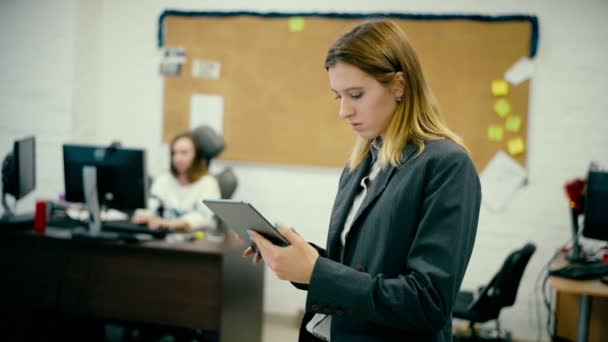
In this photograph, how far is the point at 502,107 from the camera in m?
3.63

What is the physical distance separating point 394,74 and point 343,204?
313 millimetres

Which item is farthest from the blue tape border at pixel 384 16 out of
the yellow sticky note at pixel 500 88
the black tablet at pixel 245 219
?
the black tablet at pixel 245 219

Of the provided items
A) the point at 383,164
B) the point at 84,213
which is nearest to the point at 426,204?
the point at 383,164

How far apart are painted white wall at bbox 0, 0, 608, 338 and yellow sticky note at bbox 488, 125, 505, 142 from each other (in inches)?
7.9

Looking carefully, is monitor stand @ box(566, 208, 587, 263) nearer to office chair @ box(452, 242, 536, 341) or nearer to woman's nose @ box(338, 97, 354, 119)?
office chair @ box(452, 242, 536, 341)

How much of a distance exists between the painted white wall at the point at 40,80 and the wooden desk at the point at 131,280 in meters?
1.41

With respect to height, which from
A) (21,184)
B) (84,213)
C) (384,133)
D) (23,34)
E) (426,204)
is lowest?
(84,213)

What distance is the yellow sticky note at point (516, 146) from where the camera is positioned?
Result: 3.61 metres

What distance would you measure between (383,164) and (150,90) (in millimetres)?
3491

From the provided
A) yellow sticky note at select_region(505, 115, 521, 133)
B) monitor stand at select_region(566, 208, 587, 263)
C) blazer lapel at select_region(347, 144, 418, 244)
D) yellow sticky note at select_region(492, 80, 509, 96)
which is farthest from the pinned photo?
blazer lapel at select_region(347, 144, 418, 244)

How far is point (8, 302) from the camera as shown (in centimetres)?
289

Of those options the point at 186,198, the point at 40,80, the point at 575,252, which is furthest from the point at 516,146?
the point at 40,80

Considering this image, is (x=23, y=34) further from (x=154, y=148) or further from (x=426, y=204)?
(x=426, y=204)

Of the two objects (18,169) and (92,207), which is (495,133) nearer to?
(92,207)
